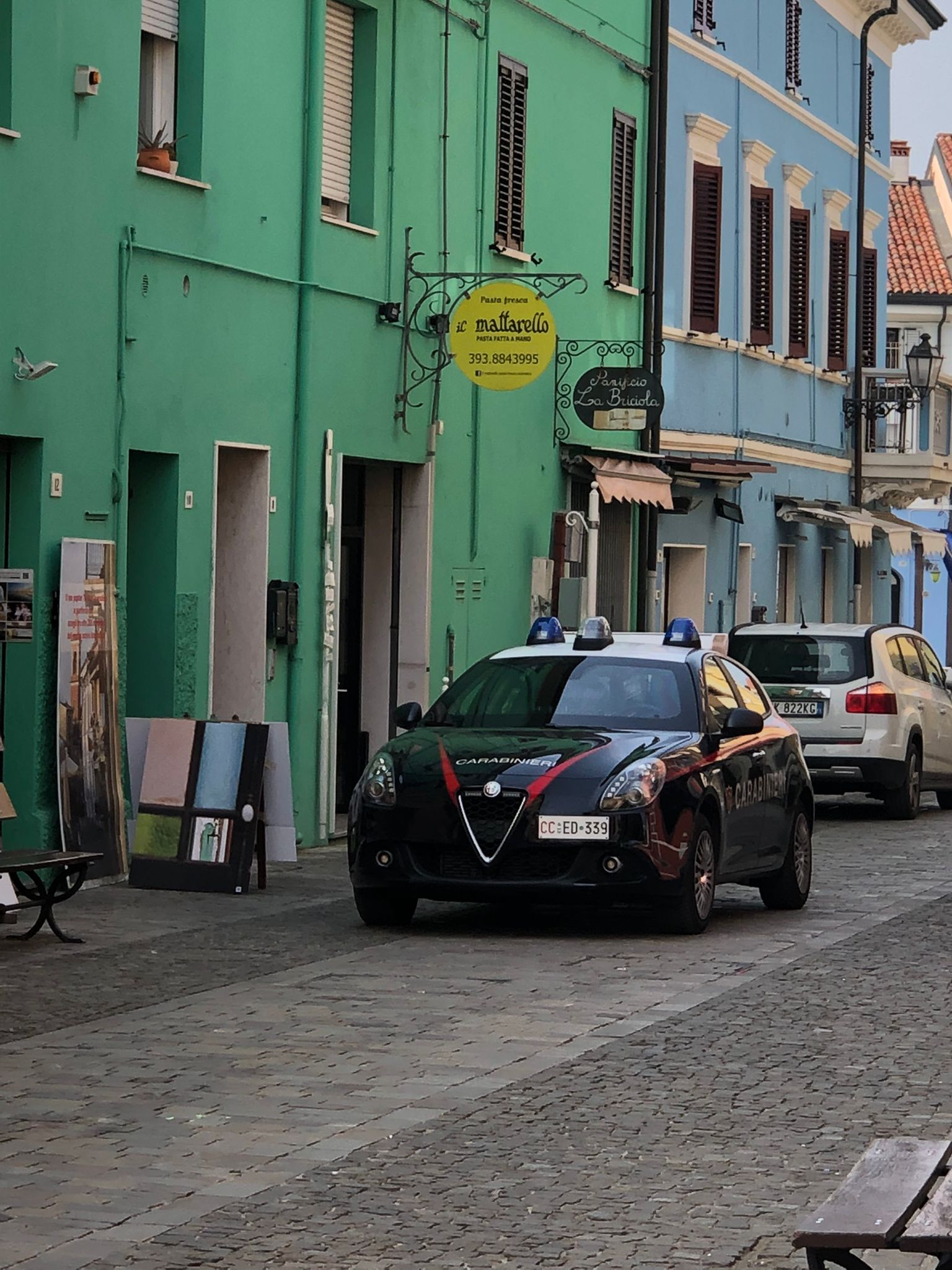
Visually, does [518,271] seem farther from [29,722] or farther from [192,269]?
[29,722]

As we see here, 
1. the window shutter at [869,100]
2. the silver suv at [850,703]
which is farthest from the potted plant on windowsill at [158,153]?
the window shutter at [869,100]

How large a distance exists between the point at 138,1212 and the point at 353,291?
13.5m

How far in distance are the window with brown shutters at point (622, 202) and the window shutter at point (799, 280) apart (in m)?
7.81

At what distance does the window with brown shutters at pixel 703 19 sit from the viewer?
96.8ft

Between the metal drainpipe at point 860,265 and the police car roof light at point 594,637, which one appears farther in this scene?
the metal drainpipe at point 860,265

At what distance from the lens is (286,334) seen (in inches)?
738

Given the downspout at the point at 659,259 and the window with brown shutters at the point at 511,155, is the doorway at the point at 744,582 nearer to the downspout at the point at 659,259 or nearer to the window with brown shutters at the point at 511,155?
the downspout at the point at 659,259

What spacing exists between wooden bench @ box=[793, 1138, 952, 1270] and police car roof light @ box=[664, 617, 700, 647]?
31.9 feet

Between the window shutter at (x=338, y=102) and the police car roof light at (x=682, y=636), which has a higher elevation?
the window shutter at (x=338, y=102)

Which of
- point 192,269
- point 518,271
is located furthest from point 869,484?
point 192,269

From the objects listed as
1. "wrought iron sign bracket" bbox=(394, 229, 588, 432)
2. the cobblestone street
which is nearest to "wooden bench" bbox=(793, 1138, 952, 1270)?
the cobblestone street

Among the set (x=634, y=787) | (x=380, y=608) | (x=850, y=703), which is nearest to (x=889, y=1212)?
(x=634, y=787)

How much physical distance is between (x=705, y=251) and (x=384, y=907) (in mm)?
17435

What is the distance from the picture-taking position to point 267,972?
1210cm
